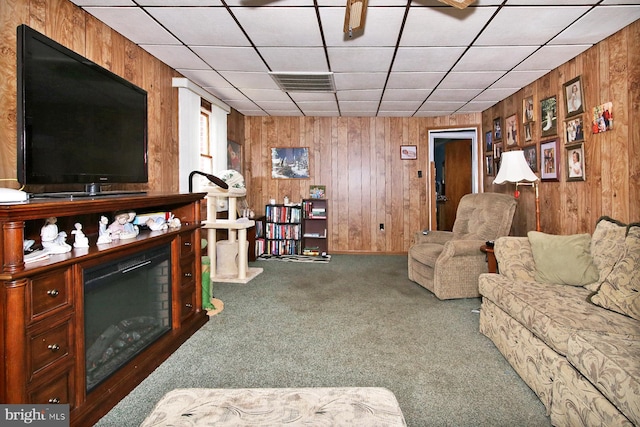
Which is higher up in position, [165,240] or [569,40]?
[569,40]

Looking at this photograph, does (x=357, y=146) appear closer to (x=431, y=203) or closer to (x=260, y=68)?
(x=431, y=203)

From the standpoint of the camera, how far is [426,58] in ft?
11.4

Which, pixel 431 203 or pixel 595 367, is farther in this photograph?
pixel 431 203

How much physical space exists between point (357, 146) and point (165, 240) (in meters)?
4.40

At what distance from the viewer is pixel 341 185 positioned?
250 inches

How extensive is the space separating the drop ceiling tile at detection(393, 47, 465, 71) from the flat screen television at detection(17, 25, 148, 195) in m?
2.30

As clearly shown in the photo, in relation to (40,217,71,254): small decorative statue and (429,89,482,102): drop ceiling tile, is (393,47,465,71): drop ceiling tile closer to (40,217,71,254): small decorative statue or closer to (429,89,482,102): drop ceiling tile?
(429,89,482,102): drop ceiling tile

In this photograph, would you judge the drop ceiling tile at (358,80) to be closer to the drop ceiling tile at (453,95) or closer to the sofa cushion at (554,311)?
the drop ceiling tile at (453,95)

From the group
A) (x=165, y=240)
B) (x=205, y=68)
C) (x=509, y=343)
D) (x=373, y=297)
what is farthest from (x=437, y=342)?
(x=205, y=68)

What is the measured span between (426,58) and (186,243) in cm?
270

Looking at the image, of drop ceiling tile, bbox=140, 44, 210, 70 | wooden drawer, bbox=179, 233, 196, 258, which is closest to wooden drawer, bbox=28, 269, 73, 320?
wooden drawer, bbox=179, 233, 196, 258

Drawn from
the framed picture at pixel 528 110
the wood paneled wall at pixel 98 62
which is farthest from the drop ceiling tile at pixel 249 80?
the framed picture at pixel 528 110

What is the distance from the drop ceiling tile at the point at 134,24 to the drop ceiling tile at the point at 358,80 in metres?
1.74

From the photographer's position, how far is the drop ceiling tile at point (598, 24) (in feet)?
8.27
